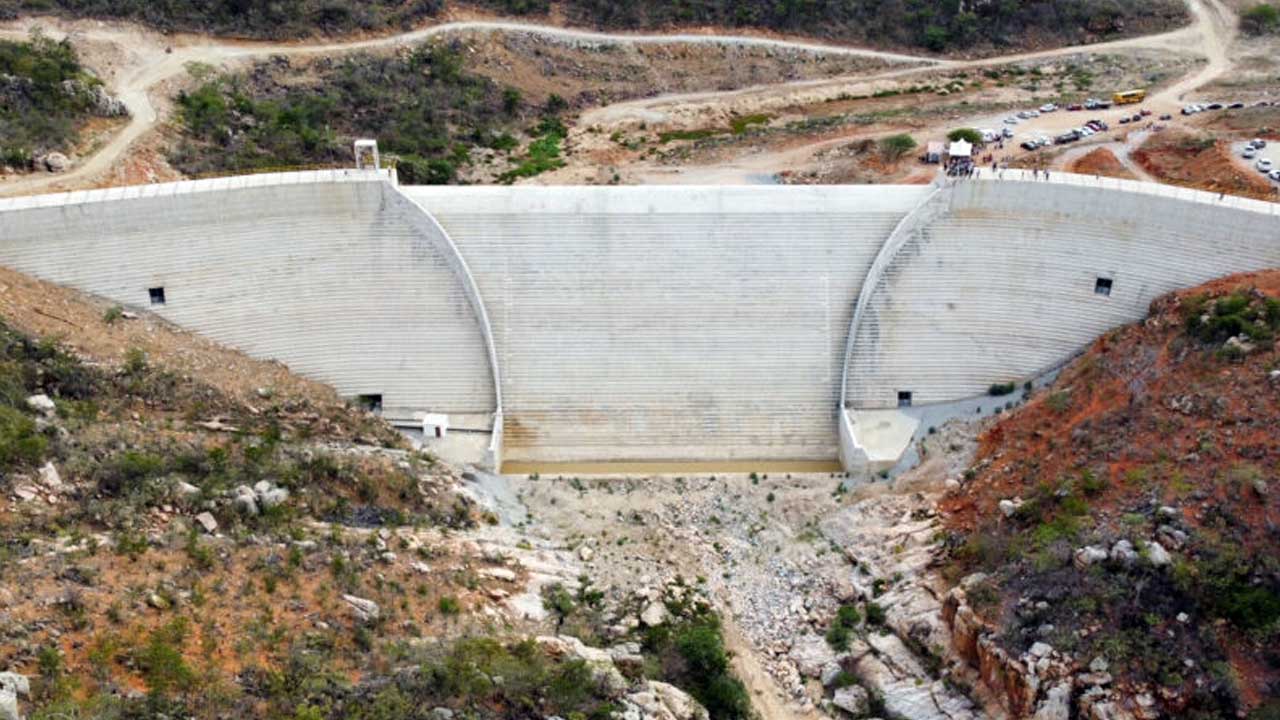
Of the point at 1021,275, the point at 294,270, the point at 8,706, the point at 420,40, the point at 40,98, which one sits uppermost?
the point at 420,40

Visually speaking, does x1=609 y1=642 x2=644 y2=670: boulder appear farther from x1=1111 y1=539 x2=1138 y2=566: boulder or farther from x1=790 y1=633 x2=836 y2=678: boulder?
x1=1111 y1=539 x2=1138 y2=566: boulder

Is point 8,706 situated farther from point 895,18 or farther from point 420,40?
A: point 895,18

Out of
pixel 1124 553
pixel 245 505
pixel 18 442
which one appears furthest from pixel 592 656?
pixel 18 442

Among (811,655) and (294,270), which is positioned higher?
(294,270)

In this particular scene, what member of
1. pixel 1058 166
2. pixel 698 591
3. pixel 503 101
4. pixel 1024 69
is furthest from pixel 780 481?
pixel 1024 69

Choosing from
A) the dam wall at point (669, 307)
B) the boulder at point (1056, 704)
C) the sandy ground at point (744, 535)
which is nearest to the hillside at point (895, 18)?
the dam wall at point (669, 307)

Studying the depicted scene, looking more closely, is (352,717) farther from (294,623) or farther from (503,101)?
(503,101)

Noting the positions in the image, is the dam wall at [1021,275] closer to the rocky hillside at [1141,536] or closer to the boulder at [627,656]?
the rocky hillside at [1141,536]

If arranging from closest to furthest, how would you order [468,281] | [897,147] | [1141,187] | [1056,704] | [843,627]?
[1056,704] < [843,627] < [1141,187] < [468,281] < [897,147]
